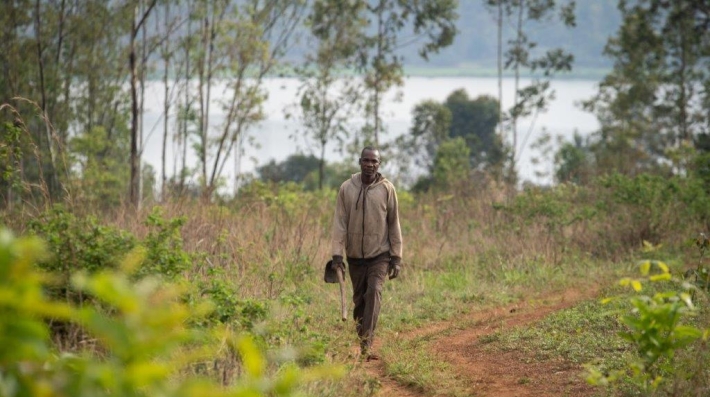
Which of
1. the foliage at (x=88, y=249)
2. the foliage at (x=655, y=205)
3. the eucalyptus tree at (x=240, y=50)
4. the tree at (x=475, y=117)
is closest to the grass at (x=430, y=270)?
the foliage at (x=655, y=205)

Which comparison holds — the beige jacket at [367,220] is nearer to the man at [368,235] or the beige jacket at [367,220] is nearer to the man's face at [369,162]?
the man at [368,235]

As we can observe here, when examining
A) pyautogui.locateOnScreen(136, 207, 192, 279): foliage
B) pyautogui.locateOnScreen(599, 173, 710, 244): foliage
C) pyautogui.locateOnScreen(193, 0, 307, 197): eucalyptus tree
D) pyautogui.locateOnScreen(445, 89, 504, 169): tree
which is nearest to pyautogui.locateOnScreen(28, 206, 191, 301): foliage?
pyautogui.locateOnScreen(136, 207, 192, 279): foliage

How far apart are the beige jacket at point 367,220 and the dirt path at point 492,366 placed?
933 millimetres

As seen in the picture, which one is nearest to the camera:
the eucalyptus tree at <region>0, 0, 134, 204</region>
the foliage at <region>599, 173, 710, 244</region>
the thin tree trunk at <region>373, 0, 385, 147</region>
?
the foliage at <region>599, 173, 710, 244</region>

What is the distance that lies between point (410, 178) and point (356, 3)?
641cm

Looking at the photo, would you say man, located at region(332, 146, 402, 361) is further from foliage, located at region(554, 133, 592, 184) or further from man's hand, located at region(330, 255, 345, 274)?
foliage, located at region(554, 133, 592, 184)

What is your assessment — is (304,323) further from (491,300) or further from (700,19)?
(700,19)

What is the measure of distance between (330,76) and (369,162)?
90.1 ft

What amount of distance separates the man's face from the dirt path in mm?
1551

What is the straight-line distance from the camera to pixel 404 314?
9.63 meters

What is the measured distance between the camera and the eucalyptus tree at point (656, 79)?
3338 centimetres

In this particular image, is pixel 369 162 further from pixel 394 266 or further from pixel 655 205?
pixel 655 205

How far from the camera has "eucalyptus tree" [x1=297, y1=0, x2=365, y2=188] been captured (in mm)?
33750

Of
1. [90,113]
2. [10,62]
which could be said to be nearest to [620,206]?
[10,62]
